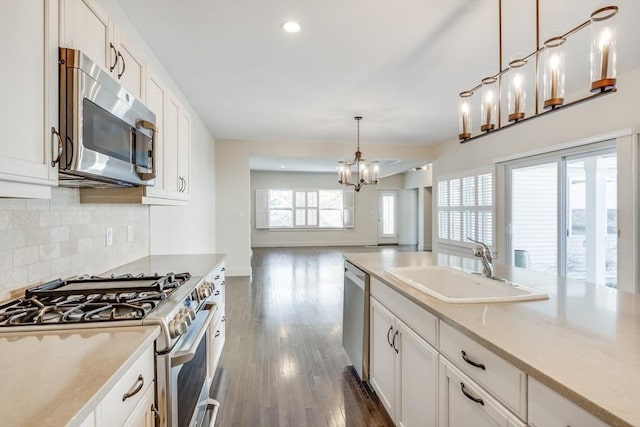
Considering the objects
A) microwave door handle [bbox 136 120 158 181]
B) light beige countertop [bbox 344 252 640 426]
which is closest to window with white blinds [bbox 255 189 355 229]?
microwave door handle [bbox 136 120 158 181]

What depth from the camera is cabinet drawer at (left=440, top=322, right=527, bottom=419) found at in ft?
2.93

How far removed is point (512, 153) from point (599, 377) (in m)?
4.58

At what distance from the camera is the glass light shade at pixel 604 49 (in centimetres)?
126

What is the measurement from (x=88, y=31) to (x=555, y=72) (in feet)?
6.60

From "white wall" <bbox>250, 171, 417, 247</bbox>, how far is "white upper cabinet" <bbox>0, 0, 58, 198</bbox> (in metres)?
9.87

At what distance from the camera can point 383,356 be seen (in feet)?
6.41

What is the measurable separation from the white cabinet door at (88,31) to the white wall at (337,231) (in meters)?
9.46

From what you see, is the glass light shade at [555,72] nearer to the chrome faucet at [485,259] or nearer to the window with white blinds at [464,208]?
the chrome faucet at [485,259]

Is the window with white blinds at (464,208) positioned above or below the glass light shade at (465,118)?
below

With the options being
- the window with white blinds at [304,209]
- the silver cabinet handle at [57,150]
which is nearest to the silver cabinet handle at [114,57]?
the silver cabinet handle at [57,150]

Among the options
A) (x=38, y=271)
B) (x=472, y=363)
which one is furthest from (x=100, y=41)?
(x=472, y=363)

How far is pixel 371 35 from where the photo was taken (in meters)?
2.48

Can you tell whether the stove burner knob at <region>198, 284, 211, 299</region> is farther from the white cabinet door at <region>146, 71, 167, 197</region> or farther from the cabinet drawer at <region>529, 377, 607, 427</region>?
the cabinet drawer at <region>529, 377, 607, 427</region>

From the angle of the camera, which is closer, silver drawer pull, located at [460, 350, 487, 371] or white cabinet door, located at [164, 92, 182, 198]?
silver drawer pull, located at [460, 350, 487, 371]
